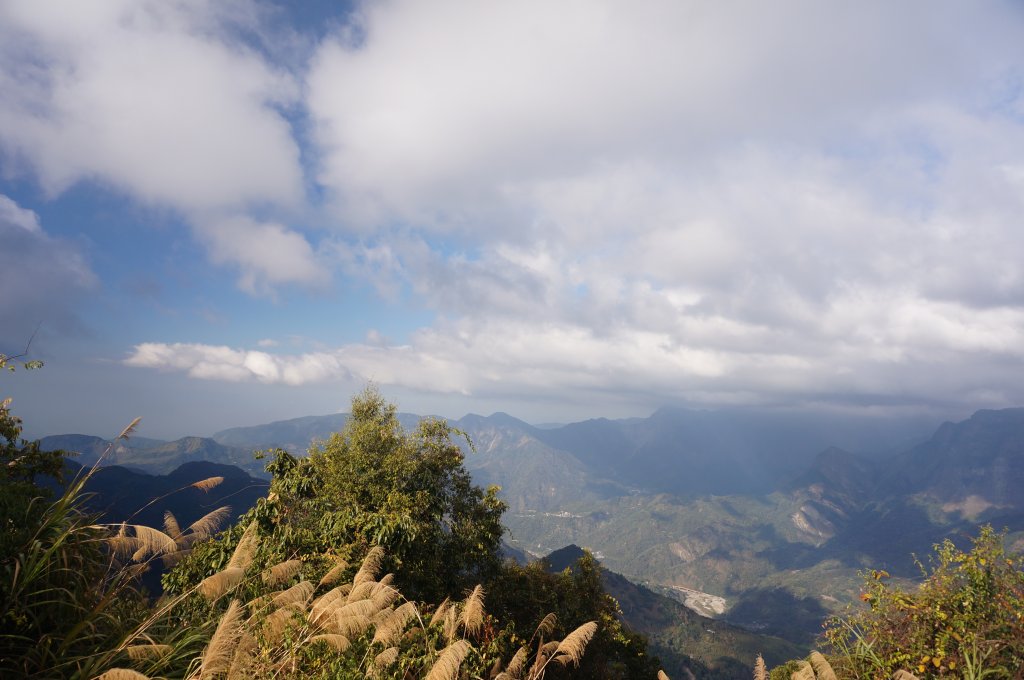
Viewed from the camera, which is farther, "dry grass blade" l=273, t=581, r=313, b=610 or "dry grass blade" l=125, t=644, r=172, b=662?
"dry grass blade" l=273, t=581, r=313, b=610

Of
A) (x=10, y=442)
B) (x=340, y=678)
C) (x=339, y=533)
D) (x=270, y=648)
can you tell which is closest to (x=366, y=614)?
(x=340, y=678)

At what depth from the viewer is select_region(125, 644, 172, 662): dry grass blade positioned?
5.37m

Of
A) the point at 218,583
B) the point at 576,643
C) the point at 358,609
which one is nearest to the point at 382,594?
the point at 358,609

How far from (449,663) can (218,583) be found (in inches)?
140

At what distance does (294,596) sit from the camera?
7402mm

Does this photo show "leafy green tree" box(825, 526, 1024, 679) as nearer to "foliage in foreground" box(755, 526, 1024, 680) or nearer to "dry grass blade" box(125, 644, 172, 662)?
"foliage in foreground" box(755, 526, 1024, 680)

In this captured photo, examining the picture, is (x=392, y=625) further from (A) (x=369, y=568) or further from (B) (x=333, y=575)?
(B) (x=333, y=575)

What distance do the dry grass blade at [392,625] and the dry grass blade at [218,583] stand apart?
2.25 meters

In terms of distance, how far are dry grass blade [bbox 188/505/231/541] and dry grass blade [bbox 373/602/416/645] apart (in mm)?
4614

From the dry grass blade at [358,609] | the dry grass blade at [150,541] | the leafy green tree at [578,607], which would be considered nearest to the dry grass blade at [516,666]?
the dry grass blade at [358,609]

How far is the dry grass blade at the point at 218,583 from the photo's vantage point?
21.9 feet

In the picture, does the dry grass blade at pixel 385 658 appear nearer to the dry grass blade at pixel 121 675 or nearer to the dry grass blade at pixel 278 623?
the dry grass blade at pixel 278 623

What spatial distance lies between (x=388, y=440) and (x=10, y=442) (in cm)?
1234

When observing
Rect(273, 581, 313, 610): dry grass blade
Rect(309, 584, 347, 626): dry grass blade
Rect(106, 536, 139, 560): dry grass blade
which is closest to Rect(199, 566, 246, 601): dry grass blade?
Rect(273, 581, 313, 610): dry grass blade
